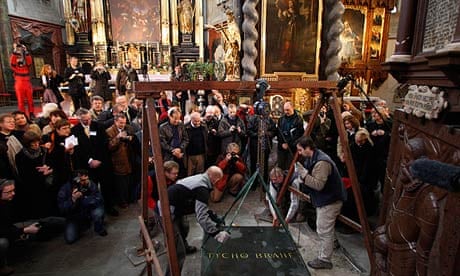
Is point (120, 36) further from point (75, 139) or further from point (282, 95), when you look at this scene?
point (75, 139)

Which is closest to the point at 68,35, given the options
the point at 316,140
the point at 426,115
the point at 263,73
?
the point at 263,73

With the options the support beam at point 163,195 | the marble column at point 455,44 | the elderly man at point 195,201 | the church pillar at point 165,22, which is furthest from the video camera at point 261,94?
the church pillar at point 165,22

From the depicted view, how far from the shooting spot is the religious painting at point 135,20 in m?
17.3

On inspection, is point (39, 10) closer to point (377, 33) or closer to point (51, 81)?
point (51, 81)

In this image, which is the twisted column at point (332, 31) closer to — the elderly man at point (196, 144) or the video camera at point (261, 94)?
the elderly man at point (196, 144)

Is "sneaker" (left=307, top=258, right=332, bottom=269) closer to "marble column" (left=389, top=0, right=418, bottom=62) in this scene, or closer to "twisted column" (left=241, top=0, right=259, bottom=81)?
"marble column" (left=389, top=0, right=418, bottom=62)

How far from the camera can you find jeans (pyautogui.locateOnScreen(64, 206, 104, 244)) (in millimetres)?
4147

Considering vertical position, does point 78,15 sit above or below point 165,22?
above

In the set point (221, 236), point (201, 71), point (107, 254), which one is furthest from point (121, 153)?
point (201, 71)

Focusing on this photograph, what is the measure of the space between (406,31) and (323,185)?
1733 mm

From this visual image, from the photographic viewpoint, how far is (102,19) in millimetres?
16719

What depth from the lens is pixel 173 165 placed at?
3643 millimetres

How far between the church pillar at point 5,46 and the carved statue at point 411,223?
15.7 metres

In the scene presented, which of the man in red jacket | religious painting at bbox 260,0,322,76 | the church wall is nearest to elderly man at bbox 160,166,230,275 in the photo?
religious painting at bbox 260,0,322,76
